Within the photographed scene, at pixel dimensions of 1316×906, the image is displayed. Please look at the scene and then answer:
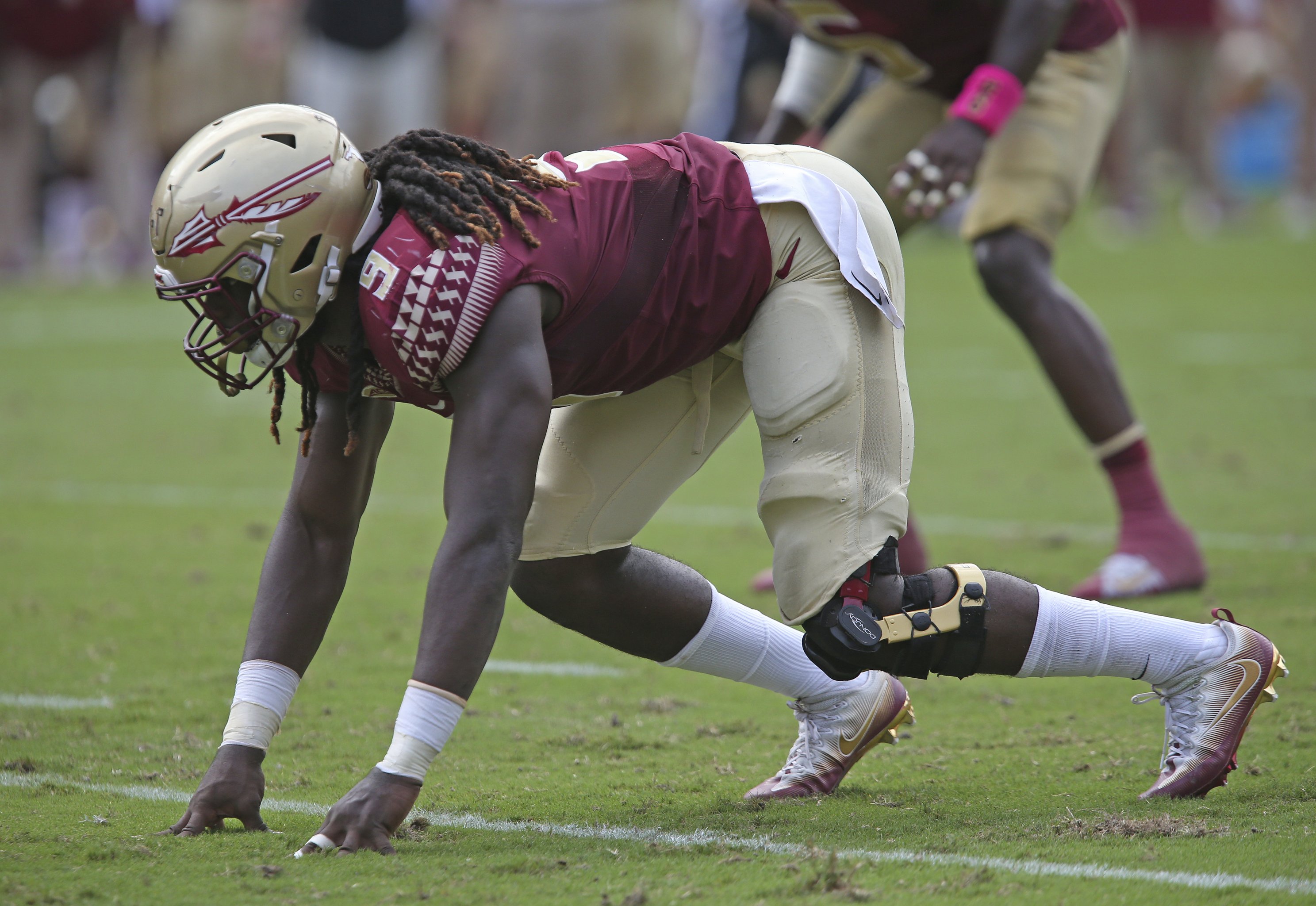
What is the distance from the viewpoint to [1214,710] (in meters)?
3.07

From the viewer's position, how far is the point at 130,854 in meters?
2.73

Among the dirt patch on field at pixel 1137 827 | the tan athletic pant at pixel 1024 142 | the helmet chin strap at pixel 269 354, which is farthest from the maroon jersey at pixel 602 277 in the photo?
the tan athletic pant at pixel 1024 142

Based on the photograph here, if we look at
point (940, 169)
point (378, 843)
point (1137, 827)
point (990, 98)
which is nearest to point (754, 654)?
point (1137, 827)

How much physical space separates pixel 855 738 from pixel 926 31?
2.24 m

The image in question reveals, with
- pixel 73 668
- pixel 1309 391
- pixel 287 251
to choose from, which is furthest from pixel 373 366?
pixel 1309 391

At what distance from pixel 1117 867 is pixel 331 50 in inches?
432

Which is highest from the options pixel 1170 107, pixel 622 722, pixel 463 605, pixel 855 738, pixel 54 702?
pixel 463 605

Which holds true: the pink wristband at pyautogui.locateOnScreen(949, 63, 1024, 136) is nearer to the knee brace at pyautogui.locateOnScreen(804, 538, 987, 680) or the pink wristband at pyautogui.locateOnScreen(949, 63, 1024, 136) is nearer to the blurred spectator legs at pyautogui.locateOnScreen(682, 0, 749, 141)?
the knee brace at pyautogui.locateOnScreen(804, 538, 987, 680)

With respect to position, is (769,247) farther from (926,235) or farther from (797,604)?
(926,235)

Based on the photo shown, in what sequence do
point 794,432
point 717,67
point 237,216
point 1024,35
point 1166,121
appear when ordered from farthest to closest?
point 1166,121
point 717,67
point 1024,35
point 794,432
point 237,216

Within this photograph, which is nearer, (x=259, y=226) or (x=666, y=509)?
(x=259, y=226)

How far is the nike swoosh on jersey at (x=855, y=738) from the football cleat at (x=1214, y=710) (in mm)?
522

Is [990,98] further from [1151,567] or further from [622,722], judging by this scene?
[622,722]

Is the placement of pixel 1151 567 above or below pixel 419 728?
below
